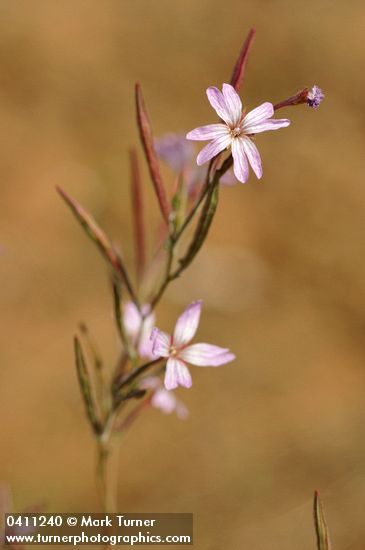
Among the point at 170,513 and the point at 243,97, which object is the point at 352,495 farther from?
the point at 243,97

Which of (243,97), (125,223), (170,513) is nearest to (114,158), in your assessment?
(125,223)

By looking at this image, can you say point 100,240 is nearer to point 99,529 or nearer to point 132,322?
point 132,322

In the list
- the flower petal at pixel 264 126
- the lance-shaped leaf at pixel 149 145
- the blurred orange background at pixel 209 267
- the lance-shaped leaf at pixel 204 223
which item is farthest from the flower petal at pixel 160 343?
the blurred orange background at pixel 209 267

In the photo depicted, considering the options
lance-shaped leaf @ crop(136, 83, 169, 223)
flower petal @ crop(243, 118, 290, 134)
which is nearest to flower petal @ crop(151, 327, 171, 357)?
lance-shaped leaf @ crop(136, 83, 169, 223)

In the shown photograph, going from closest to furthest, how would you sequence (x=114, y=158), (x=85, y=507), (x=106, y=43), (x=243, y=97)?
(x=85, y=507)
(x=114, y=158)
(x=243, y=97)
(x=106, y=43)

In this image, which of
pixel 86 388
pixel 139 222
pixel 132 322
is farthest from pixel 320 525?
pixel 139 222

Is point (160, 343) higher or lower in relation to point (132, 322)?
lower
